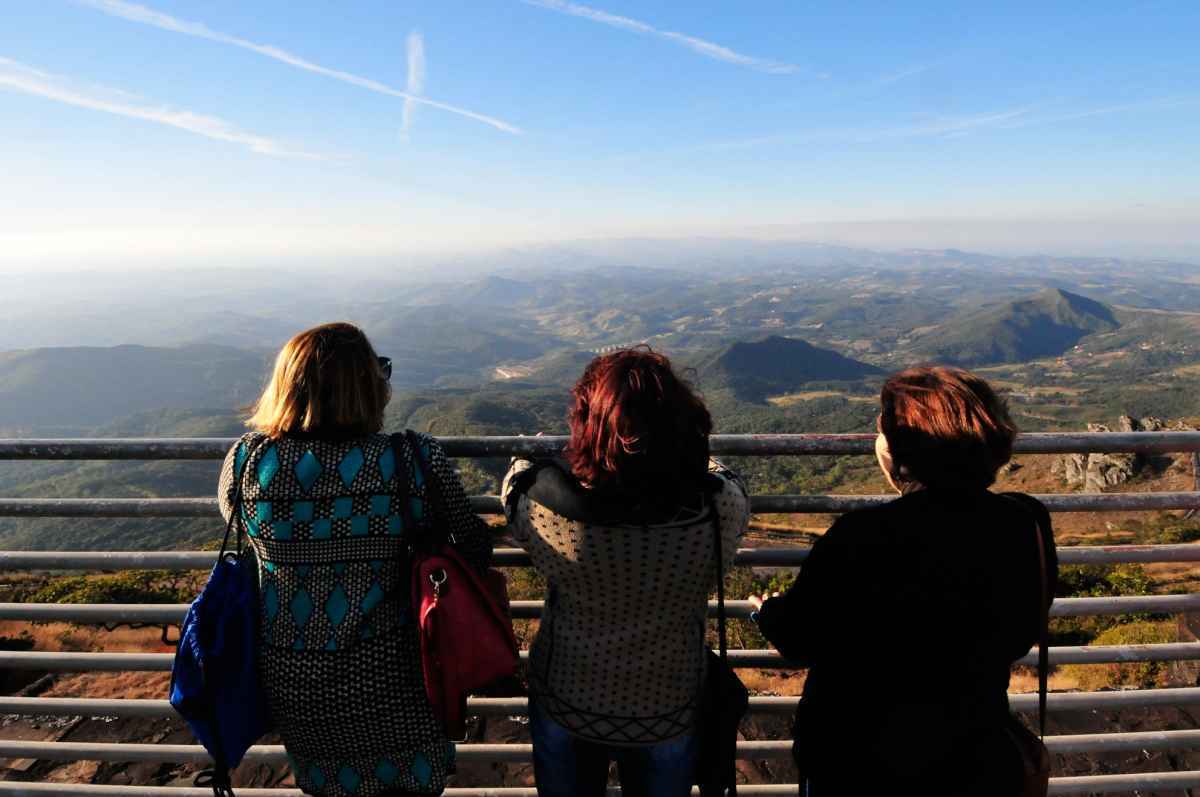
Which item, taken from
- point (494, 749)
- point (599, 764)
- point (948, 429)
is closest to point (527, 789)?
point (494, 749)

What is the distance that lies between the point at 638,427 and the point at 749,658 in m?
1.53

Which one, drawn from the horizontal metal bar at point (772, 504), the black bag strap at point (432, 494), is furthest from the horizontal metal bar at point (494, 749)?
the black bag strap at point (432, 494)

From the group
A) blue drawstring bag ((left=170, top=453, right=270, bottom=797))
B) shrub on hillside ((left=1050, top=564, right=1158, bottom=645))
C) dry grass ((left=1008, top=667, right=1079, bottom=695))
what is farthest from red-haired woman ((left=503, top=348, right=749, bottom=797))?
shrub on hillside ((left=1050, top=564, right=1158, bottom=645))

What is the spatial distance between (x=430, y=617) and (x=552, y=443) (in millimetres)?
781

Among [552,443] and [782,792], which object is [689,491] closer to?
[552,443]

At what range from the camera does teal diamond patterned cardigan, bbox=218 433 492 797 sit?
6.54ft

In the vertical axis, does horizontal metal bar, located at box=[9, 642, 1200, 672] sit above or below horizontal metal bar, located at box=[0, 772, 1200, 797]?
above

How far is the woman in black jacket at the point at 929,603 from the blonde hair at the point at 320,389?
4.80ft

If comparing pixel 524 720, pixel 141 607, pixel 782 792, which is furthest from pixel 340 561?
pixel 524 720

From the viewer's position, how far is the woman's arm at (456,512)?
208cm

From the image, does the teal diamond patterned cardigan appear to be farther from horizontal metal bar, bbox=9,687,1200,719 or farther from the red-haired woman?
horizontal metal bar, bbox=9,687,1200,719

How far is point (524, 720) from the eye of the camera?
4.56 m

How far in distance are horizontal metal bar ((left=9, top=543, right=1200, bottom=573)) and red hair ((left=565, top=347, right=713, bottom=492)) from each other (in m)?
0.81

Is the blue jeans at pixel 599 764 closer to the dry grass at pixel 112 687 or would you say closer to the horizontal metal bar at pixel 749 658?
the horizontal metal bar at pixel 749 658
